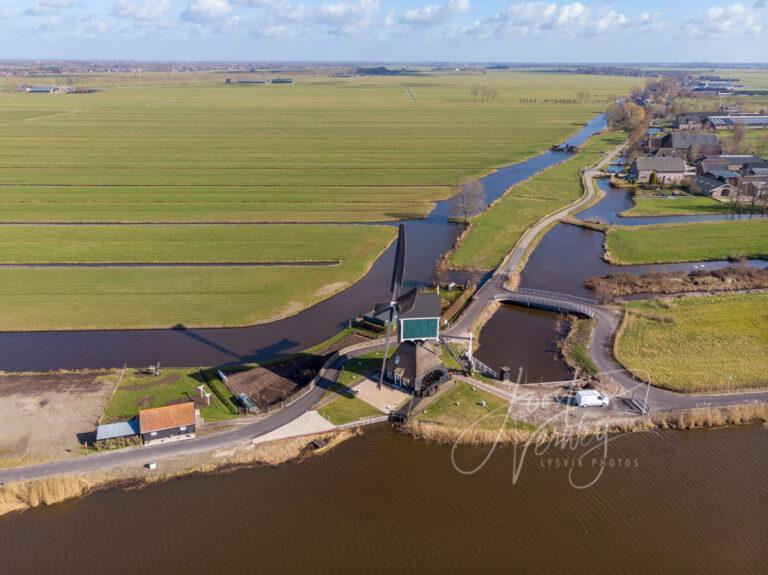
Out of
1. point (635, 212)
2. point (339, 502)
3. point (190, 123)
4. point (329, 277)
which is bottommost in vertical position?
point (339, 502)

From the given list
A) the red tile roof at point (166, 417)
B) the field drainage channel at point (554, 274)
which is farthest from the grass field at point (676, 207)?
the red tile roof at point (166, 417)

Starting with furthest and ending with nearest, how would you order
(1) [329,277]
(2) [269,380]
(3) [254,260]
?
(3) [254,260] < (1) [329,277] < (2) [269,380]

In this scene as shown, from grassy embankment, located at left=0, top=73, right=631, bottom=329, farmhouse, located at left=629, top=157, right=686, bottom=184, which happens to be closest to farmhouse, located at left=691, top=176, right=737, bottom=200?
farmhouse, located at left=629, top=157, right=686, bottom=184

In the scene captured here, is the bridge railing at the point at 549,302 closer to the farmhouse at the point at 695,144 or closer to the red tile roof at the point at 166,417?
the red tile roof at the point at 166,417

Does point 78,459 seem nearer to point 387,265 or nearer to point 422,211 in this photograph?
point 387,265

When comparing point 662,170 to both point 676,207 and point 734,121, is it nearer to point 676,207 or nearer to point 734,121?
point 676,207

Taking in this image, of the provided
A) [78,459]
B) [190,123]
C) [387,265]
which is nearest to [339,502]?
[78,459]
